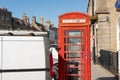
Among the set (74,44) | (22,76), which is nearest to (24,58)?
(22,76)

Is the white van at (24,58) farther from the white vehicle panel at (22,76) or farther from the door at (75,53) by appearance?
the door at (75,53)

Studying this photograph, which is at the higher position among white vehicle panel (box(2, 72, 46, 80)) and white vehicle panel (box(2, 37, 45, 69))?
white vehicle panel (box(2, 37, 45, 69))

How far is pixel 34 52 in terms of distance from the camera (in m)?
8.55

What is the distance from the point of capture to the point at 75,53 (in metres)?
11.6

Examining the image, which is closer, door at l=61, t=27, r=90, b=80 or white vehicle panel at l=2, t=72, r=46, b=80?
white vehicle panel at l=2, t=72, r=46, b=80

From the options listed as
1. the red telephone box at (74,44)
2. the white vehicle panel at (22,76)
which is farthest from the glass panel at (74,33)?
the white vehicle panel at (22,76)

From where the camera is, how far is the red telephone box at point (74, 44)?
11.5m

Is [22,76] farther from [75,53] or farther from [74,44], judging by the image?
[75,53]

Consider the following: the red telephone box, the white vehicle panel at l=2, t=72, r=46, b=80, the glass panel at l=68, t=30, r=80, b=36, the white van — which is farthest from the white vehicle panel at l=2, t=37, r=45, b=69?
the glass panel at l=68, t=30, r=80, b=36

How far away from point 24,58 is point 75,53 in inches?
135

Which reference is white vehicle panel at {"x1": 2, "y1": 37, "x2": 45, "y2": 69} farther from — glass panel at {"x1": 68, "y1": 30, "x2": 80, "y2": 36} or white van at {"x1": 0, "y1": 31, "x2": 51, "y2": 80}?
glass panel at {"x1": 68, "y1": 30, "x2": 80, "y2": 36}

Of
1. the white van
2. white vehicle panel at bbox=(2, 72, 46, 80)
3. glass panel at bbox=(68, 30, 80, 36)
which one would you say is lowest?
white vehicle panel at bbox=(2, 72, 46, 80)

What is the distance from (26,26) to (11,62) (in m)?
99.3

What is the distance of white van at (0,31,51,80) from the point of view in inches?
336
